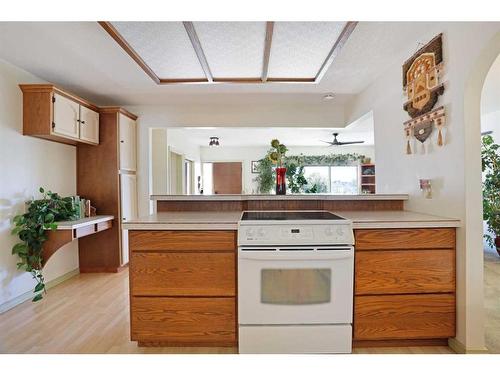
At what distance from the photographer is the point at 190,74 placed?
2.77 meters

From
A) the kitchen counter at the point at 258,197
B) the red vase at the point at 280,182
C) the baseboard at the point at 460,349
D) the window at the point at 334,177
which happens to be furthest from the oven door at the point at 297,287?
the window at the point at 334,177

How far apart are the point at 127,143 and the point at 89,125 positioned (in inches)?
20.6

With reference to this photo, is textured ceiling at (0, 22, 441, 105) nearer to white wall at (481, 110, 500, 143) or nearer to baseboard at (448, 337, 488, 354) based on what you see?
baseboard at (448, 337, 488, 354)

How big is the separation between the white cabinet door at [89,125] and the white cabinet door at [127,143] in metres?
0.26

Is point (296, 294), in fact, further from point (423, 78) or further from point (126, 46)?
point (126, 46)

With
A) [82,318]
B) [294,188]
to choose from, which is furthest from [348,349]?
[294,188]

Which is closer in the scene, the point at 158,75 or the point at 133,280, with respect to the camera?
the point at 133,280

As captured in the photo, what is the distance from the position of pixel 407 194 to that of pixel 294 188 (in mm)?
4761

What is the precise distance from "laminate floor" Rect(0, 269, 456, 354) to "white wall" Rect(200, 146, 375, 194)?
5025mm

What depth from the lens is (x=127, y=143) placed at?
3.76m

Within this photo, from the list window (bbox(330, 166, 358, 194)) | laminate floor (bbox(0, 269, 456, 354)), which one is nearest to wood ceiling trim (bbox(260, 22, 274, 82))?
laminate floor (bbox(0, 269, 456, 354))

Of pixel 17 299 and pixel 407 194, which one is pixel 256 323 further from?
pixel 17 299

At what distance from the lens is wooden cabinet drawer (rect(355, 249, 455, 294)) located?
1.82 meters

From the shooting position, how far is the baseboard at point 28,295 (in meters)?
2.51
